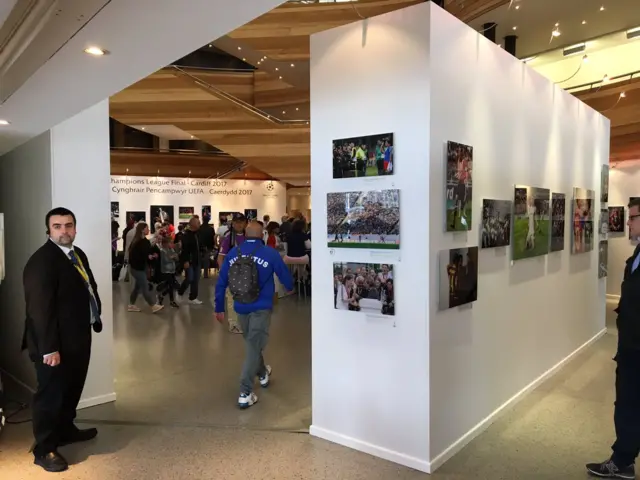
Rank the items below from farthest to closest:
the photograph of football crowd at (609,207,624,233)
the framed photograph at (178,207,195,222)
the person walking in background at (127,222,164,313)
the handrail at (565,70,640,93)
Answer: the framed photograph at (178,207,195,222) → the photograph of football crowd at (609,207,624,233) → the person walking in background at (127,222,164,313) → the handrail at (565,70,640,93)

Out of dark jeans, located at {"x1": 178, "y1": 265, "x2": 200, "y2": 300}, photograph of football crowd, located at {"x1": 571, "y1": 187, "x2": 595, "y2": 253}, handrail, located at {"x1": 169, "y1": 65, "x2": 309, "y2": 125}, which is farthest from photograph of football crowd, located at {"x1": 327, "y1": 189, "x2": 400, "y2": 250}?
handrail, located at {"x1": 169, "y1": 65, "x2": 309, "y2": 125}

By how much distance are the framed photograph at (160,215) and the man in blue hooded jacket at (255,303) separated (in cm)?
1245

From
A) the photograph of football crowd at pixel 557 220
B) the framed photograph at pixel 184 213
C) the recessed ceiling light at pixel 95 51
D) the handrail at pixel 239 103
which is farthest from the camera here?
the framed photograph at pixel 184 213


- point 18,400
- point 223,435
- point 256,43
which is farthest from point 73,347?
point 256,43

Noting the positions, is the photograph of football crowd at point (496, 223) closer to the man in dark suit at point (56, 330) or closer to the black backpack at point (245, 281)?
the black backpack at point (245, 281)

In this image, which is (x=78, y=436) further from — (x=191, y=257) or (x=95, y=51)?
(x=191, y=257)

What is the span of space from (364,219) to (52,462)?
2.72 m

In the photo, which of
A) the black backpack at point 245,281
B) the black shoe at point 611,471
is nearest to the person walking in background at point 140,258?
the black backpack at point 245,281

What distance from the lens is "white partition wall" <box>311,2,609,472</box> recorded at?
3.60m

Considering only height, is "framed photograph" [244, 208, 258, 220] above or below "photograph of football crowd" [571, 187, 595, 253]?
above

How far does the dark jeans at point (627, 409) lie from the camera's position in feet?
11.3

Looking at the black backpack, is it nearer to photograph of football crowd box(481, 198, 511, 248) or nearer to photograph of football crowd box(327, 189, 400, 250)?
photograph of football crowd box(327, 189, 400, 250)

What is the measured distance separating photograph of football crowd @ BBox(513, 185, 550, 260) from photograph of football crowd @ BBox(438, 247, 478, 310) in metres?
1.00

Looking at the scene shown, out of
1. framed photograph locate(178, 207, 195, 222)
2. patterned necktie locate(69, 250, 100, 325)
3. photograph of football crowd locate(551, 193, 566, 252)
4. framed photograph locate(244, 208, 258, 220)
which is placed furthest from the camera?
framed photograph locate(244, 208, 258, 220)
